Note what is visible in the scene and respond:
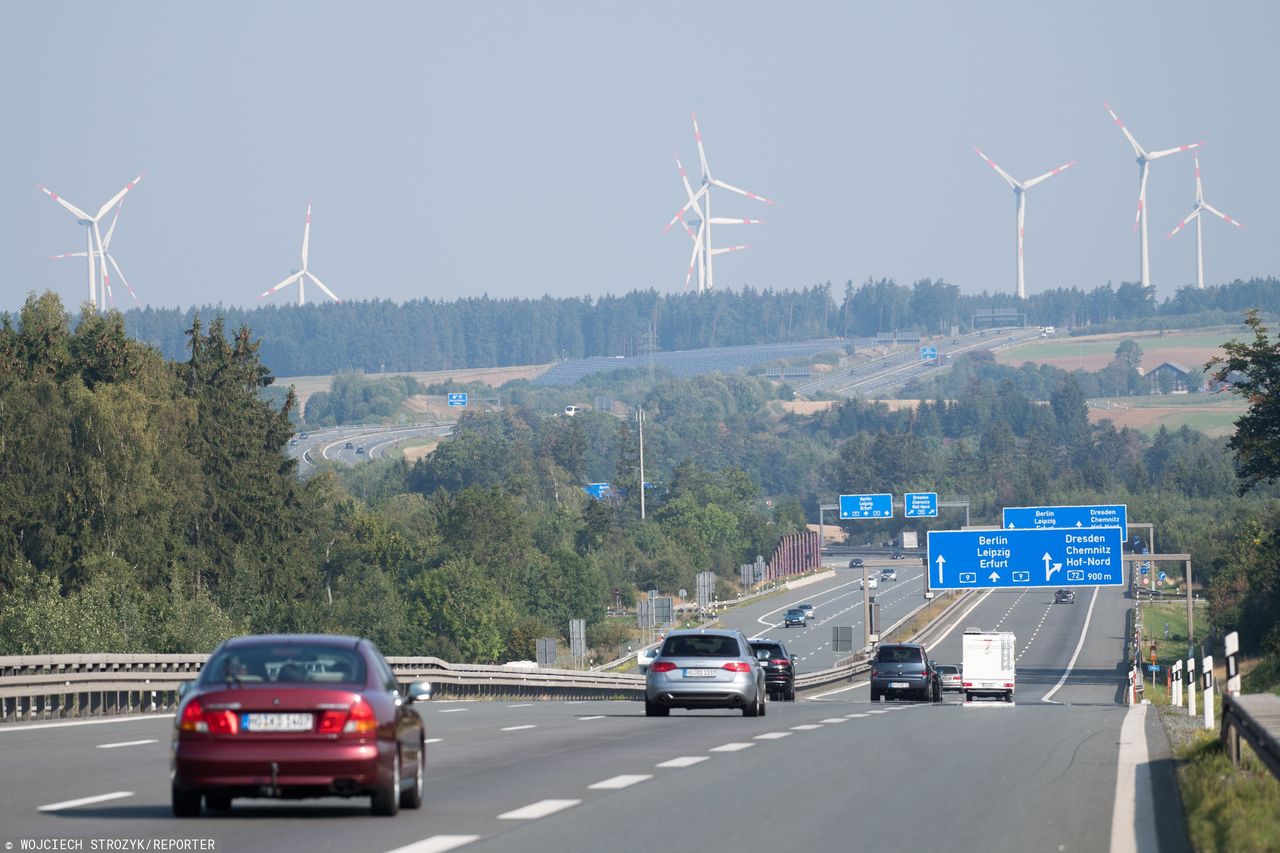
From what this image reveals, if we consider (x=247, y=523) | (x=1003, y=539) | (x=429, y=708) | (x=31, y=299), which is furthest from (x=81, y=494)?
(x=429, y=708)

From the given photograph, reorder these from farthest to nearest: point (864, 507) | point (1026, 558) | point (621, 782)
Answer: point (864, 507) < point (1026, 558) < point (621, 782)

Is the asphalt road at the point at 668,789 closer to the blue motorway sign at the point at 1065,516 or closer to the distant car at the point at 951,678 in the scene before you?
the distant car at the point at 951,678

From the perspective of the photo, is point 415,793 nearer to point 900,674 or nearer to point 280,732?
point 280,732

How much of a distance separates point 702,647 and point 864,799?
15.7 meters

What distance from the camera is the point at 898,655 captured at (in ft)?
176

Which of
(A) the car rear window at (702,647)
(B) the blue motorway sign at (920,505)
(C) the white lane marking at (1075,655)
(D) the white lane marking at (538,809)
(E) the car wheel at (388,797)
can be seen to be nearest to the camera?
(E) the car wheel at (388,797)

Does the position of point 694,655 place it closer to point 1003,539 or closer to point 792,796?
point 792,796

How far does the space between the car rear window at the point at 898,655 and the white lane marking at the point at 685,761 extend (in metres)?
33.0

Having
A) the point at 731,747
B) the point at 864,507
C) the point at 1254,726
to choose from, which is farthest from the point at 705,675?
the point at 864,507

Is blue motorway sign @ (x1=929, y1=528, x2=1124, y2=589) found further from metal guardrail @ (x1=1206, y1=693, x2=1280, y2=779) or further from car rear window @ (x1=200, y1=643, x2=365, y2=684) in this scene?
car rear window @ (x1=200, y1=643, x2=365, y2=684)

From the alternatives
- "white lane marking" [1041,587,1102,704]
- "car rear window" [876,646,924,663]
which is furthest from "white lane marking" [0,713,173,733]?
"white lane marking" [1041,587,1102,704]

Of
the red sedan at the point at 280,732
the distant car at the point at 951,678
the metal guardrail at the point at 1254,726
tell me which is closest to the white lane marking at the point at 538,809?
the red sedan at the point at 280,732

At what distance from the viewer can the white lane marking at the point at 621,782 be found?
17298 millimetres

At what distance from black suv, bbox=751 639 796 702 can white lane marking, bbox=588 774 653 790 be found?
28095 mm
